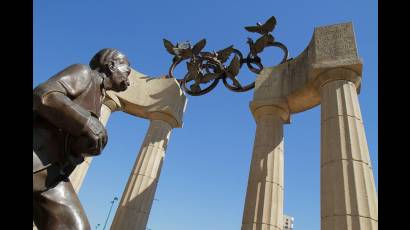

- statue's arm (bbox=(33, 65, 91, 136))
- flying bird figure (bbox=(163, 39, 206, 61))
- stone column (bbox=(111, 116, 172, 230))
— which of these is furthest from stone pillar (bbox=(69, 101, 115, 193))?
statue's arm (bbox=(33, 65, 91, 136))

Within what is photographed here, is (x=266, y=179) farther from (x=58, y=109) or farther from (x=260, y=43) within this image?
(x=58, y=109)

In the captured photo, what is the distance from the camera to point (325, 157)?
11.7 meters

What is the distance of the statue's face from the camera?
5469 millimetres

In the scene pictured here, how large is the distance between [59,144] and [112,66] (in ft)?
6.25

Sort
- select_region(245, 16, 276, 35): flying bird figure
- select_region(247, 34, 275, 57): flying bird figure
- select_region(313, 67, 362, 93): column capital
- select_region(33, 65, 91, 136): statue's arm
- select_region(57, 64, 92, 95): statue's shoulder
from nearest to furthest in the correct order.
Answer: select_region(33, 65, 91, 136): statue's arm
select_region(57, 64, 92, 95): statue's shoulder
select_region(313, 67, 362, 93): column capital
select_region(245, 16, 276, 35): flying bird figure
select_region(247, 34, 275, 57): flying bird figure

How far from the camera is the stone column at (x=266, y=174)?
13.2 metres

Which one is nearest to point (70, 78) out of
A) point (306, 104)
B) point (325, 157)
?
point (325, 157)

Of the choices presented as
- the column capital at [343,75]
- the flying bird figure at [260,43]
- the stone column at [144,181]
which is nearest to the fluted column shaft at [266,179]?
the column capital at [343,75]

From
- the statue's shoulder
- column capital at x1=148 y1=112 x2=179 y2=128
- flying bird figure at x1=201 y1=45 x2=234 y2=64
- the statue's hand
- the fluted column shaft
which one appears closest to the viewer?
the statue's hand

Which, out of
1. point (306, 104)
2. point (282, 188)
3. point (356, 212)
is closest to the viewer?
point (356, 212)

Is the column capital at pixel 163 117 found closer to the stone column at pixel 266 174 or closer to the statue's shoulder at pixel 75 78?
the stone column at pixel 266 174

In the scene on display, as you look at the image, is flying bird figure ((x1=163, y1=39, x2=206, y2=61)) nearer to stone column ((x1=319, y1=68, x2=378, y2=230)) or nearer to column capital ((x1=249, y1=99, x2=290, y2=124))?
column capital ((x1=249, y1=99, x2=290, y2=124))
